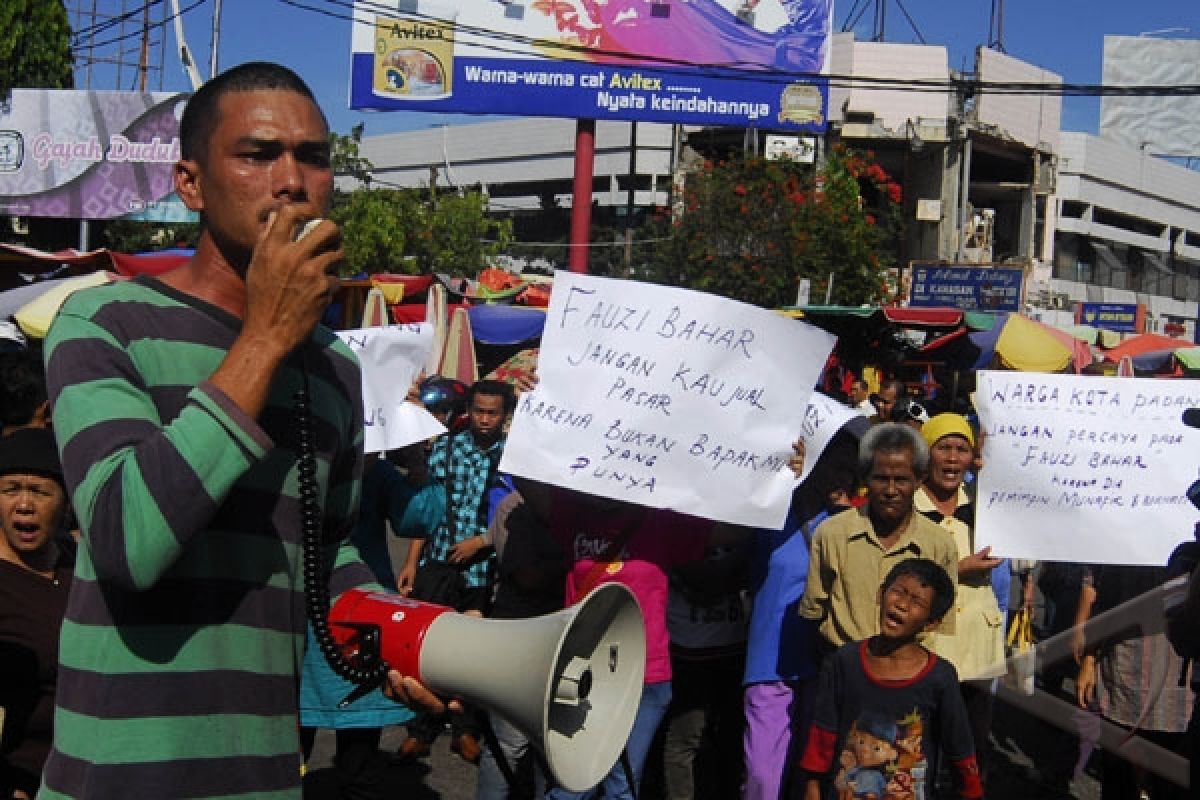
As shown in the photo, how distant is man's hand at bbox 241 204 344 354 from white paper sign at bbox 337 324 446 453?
11.7 ft

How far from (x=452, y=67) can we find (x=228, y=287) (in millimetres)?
19485

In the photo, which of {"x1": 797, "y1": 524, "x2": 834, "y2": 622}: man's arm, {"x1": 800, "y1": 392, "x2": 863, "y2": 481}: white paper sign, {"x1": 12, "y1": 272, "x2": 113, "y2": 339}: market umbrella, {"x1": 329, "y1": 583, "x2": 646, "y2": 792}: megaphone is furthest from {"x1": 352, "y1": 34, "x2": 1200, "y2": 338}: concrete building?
{"x1": 329, "y1": 583, "x2": 646, "y2": 792}: megaphone

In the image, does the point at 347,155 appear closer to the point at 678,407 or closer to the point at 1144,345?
the point at 1144,345

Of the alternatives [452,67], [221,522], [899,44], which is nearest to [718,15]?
[452,67]

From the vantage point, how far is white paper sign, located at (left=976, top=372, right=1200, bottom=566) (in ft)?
15.6

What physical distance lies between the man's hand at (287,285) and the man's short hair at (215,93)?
0.82 feet

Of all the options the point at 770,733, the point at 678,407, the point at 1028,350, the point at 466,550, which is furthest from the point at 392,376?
the point at 1028,350

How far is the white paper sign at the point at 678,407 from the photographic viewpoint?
4.17 m

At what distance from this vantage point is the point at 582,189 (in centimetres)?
2175

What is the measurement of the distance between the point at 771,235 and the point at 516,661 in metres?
22.8

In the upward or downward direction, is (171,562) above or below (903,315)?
below

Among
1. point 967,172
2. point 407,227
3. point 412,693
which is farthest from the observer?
point 967,172

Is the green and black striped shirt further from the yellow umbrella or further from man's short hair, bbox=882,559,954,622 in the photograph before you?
the yellow umbrella

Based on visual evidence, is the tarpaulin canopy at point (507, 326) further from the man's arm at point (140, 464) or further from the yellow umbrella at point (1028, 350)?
the man's arm at point (140, 464)
